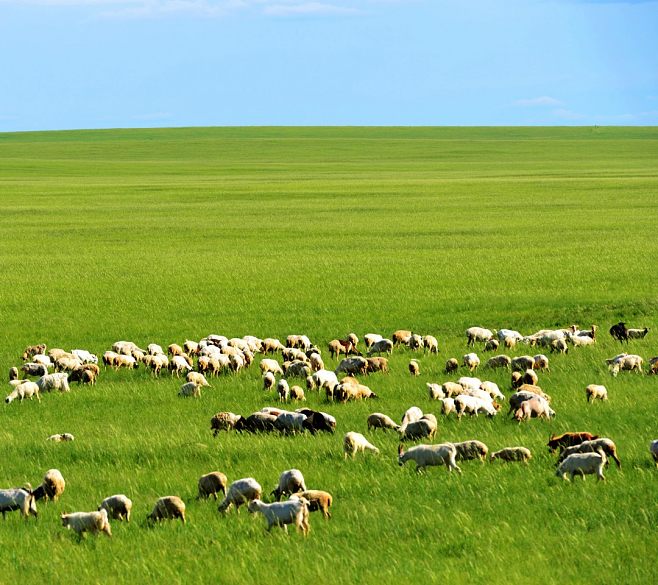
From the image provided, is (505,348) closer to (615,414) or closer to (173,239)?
(615,414)

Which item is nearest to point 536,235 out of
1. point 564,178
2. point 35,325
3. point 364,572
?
point 35,325

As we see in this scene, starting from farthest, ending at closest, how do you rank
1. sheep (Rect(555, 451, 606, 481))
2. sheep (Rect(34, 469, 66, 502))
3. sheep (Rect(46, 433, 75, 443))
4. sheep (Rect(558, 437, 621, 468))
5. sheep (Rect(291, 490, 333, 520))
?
sheep (Rect(46, 433, 75, 443)) < sheep (Rect(34, 469, 66, 502)) < sheep (Rect(558, 437, 621, 468)) < sheep (Rect(555, 451, 606, 481)) < sheep (Rect(291, 490, 333, 520))

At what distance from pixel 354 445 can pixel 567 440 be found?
2.65m

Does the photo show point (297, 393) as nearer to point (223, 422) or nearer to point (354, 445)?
point (223, 422)

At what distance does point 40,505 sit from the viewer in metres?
12.0

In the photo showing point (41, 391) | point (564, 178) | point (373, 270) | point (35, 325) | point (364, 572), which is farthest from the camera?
point (564, 178)

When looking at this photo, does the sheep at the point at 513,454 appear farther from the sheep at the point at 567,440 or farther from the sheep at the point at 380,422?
the sheep at the point at 380,422

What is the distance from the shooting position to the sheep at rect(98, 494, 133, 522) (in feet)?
36.8

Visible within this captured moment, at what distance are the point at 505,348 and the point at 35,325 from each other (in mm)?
13254

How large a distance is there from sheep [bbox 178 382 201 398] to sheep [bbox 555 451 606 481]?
8198 mm

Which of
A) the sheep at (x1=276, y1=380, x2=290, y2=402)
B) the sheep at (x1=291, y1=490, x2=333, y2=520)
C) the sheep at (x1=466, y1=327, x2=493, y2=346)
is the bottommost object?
the sheep at (x1=291, y1=490, x2=333, y2=520)

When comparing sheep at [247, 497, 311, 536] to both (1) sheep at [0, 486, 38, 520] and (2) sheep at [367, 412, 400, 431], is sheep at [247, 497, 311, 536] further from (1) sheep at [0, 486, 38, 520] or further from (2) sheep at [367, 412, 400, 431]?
(2) sheep at [367, 412, 400, 431]

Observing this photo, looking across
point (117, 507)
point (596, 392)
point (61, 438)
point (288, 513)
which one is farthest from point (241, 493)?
point (596, 392)

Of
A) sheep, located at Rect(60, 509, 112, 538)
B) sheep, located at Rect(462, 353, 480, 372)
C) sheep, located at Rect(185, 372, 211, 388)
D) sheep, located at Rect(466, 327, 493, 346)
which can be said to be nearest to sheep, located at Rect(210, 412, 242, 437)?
sheep, located at Rect(185, 372, 211, 388)
